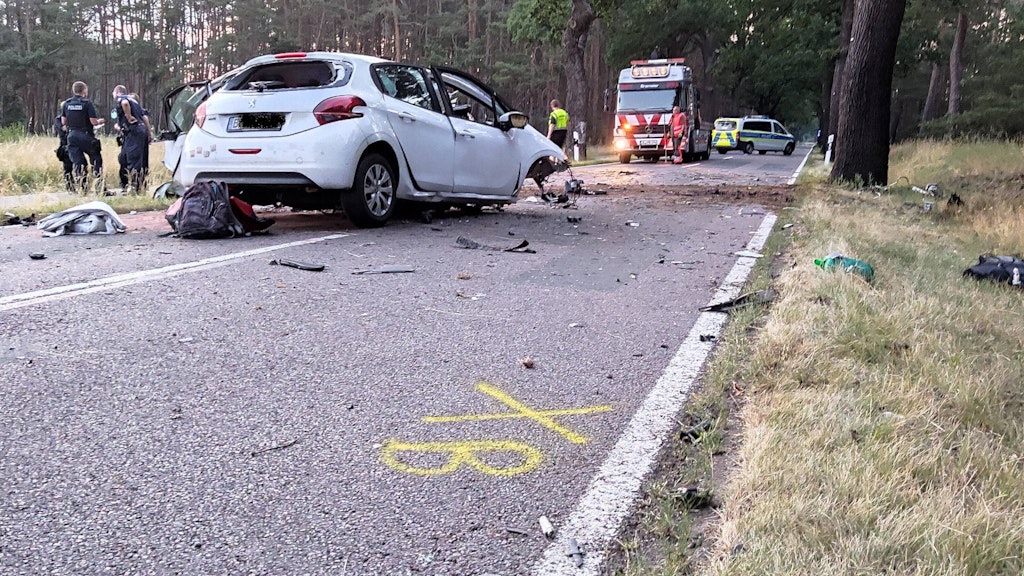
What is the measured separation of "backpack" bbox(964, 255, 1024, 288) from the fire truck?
68.3 ft

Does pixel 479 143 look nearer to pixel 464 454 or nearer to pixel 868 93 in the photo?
pixel 464 454

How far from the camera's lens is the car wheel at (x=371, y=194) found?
758 cm

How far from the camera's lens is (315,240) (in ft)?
23.3

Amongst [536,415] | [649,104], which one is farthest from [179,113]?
[649,104]

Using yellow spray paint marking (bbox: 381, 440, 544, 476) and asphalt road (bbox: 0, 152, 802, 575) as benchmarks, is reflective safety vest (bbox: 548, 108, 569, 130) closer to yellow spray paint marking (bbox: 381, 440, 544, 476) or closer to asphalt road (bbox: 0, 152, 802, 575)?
asphalt road (bbox: 0, 152, 802, 575)

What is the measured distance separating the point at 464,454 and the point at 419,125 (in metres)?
6.02

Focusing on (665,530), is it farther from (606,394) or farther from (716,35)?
(716,35)

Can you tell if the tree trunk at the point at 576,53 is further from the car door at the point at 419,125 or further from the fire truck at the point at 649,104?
the car door at the point at 419,125

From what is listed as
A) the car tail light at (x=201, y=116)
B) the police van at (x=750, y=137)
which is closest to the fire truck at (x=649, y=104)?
the police van at (x=750, y=137)

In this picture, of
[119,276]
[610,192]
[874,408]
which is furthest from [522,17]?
[874,408]

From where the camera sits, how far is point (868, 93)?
13945 mm

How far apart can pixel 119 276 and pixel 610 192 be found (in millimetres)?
9644

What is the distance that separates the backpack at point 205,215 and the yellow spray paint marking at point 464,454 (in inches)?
199

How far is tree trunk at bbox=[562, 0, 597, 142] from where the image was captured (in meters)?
27.4
